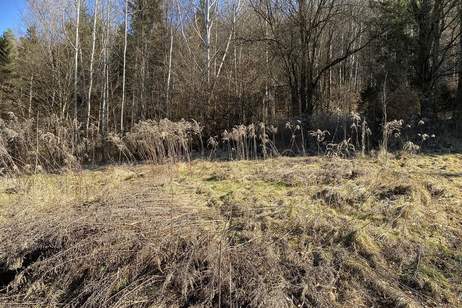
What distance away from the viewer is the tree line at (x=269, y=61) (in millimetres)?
10195

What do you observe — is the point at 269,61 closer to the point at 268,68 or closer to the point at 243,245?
the point at 268,68

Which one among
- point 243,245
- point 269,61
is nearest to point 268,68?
point 269,61

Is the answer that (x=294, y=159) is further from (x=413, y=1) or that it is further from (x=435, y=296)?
(x=413, y=1)

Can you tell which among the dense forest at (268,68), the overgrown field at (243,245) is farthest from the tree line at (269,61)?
the overgrown field at (243,245)

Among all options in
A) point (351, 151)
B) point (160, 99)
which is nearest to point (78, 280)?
point (351, 151)

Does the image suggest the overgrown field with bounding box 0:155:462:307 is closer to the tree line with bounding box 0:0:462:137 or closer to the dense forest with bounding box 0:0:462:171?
the dense forest with bounding box 0:0:462:171

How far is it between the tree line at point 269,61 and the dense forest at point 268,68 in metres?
0.04

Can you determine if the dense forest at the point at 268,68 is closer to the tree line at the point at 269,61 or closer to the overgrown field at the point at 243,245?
the tree line at the point at 269,61

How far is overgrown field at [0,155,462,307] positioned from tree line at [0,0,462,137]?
3.33 meters

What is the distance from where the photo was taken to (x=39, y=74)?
1755cm

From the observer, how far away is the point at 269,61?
12.6 metres

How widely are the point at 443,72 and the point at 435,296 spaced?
888cm

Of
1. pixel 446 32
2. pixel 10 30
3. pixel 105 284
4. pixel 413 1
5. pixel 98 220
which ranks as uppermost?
pixel 10 30

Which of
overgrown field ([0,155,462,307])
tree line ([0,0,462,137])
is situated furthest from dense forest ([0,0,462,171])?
overgrown field ([0,155,462,307])
